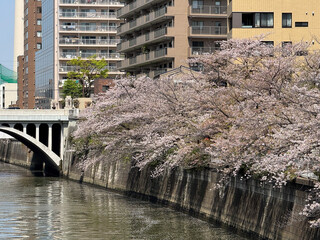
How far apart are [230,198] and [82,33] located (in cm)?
6955

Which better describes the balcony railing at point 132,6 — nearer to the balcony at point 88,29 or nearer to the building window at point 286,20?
the building window at point 286,20

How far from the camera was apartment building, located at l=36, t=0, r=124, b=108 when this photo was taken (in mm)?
96250

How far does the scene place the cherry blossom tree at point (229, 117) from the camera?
2122 cm

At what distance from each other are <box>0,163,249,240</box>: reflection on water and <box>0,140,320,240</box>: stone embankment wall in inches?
29.8

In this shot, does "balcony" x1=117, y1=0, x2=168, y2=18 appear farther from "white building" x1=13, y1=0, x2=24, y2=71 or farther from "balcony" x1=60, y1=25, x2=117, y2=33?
"white building" x1=13, y1=0, x2=24, y2=71

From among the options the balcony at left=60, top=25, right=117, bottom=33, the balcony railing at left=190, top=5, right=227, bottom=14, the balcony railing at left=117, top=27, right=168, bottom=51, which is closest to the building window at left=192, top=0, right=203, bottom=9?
the balcony railing at left=190, top=5, right=227, bottom=14

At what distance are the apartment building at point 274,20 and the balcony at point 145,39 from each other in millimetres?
13907

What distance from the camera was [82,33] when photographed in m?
96.7

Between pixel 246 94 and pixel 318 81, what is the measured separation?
6.86 metres

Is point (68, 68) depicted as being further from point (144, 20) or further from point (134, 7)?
point (144, 20)

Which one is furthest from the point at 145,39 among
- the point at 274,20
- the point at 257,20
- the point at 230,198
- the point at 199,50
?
the point at 230,198

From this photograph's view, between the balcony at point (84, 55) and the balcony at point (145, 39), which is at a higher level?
the balcony at point (84, 55)

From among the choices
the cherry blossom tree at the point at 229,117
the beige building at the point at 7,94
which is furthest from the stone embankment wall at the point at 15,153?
the beige building at the point at 7,94

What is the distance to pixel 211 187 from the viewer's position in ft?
107
